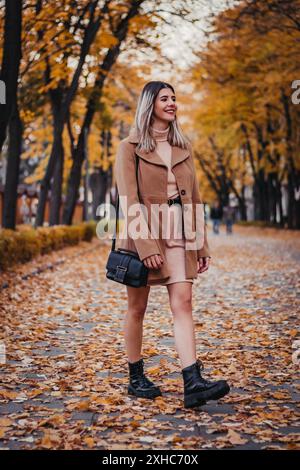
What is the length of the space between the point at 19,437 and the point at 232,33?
17.8 meters

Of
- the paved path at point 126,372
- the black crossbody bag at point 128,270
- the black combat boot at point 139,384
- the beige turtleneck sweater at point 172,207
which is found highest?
the beige turtleneck sweater at point 172,207

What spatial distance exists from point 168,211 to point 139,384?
1336 mm

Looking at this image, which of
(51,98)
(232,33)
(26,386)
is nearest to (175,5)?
(232,33)

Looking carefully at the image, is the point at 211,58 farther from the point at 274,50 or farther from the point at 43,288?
the point at 43,288

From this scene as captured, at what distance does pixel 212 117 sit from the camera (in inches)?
1339

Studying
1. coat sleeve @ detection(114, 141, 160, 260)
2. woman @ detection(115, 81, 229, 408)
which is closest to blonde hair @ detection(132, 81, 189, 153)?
woman @ detection(115, 81, 229, 408)

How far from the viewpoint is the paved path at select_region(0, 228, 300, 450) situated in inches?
181

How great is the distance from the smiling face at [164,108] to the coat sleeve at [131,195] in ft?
0.99

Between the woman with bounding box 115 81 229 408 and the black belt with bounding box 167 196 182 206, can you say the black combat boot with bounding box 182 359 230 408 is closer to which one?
the woman with bounding box 115 81 229 408

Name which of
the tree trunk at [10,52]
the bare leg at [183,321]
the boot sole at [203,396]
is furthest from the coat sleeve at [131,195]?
the tree trunk at [10,52]

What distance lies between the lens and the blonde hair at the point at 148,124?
17.1 feet

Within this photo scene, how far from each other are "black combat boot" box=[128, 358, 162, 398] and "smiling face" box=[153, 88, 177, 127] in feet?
5.82

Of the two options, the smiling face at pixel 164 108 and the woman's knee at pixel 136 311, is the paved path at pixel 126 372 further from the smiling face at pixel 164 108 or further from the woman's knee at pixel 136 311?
the smiling face at pixel 164 108

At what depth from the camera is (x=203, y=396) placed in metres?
5.06
